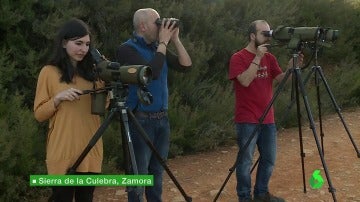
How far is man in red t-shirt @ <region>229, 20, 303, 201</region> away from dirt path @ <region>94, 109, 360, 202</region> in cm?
74

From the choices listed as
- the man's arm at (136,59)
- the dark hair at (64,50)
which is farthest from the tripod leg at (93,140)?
the man's arm at (136,59)

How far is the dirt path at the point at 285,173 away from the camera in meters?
4.60

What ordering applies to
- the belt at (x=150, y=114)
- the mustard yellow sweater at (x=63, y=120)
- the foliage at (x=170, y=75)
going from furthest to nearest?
the foliage at (x=170, y=75) → the belt at (x=150, y=114) → the mustard yellow sweater at (x=63, y=120)

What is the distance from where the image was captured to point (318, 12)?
1075 centimetres

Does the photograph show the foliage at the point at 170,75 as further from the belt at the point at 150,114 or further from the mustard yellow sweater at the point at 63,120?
the mustard yellow sweater at the point at 63,120

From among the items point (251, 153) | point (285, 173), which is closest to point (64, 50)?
point (251, 153)

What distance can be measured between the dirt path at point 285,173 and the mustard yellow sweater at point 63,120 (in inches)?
73.1

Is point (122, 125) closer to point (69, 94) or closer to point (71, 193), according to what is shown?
point (69, 94)

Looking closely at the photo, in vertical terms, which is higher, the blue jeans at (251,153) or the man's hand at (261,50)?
the man's hand at (261,50)

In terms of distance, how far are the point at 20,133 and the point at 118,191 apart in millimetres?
1170

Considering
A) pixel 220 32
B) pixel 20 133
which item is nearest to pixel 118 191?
pixel 20 133

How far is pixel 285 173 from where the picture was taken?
5.26m

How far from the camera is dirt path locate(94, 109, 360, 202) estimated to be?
460cm

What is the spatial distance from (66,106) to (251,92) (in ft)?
5.54
